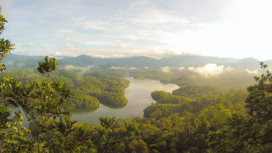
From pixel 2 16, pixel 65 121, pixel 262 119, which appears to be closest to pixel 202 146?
pixel 262 119

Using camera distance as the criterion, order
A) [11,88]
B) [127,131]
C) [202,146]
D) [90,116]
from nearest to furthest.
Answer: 1. [11,88]
2. [202,146]
3. [127,131]
4. [90,116]

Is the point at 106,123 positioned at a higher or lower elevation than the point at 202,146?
higher

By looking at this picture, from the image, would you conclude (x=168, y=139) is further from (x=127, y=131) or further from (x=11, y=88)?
(x=11, y=88)

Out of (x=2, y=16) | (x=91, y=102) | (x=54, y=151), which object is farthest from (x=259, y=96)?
(x=91, y=102)

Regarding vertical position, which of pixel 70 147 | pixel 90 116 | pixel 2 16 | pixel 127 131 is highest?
pixel 2 16

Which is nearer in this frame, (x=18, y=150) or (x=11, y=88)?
(x=11, y=88)

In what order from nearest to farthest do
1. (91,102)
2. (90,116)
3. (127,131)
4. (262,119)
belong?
(262,119) → (127,131) → (90,116) → (91,102)

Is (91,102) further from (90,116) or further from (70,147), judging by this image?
(70,147)

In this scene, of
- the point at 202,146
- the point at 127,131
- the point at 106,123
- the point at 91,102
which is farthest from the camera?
the point at 91,102

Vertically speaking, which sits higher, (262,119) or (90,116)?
(262,119)
